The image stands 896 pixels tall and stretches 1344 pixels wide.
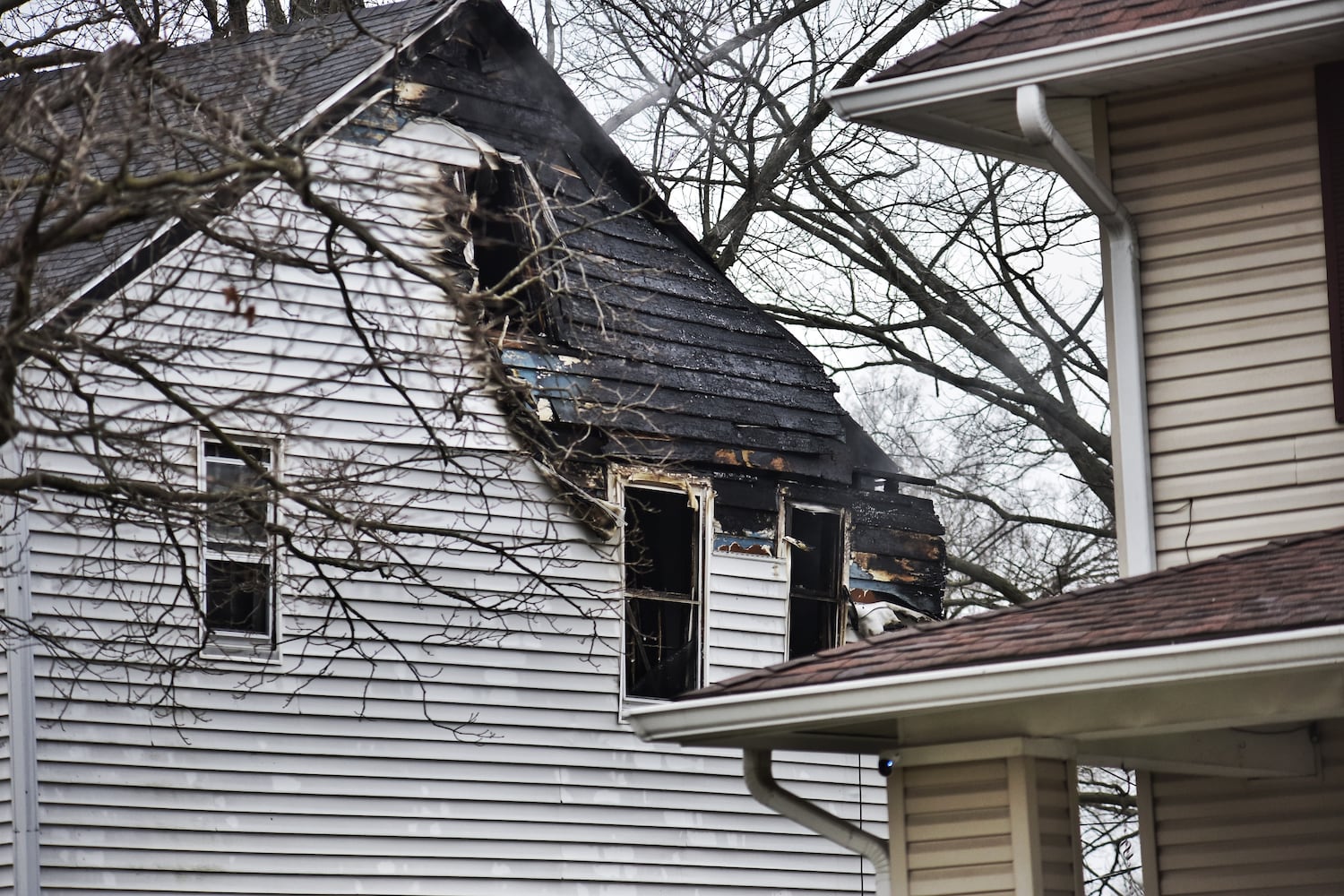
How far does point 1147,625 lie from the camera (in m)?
5.96

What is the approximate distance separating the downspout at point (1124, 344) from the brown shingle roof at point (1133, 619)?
73cm

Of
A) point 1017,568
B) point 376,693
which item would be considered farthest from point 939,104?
point 1017,568

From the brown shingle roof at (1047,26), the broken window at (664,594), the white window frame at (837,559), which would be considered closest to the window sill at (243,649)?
the broken window at (664,594)

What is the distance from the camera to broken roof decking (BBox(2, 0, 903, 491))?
43.1 ft

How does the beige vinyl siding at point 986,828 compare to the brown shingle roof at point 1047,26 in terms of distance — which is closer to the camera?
the beige vinyl siding at point 986,828

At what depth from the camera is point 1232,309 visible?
7785 mm

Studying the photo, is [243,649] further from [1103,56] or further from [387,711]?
[1103,56]

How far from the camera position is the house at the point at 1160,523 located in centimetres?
608

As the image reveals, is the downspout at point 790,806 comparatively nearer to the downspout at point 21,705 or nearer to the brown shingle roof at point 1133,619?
the brown shingle roof at point 1133,619

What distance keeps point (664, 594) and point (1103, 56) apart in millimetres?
6711

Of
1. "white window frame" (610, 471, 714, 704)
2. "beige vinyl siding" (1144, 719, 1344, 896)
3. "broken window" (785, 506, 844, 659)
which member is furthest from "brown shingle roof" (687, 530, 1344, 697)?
→ "broken window" (785, 506, 844, 659)

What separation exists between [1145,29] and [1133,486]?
195 cm

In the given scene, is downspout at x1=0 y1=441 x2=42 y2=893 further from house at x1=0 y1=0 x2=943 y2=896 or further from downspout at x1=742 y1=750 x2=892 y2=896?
downspout at x1=742 y1=750 x2=892 y2=896

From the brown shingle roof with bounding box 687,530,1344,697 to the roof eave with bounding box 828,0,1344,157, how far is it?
2084 mm
